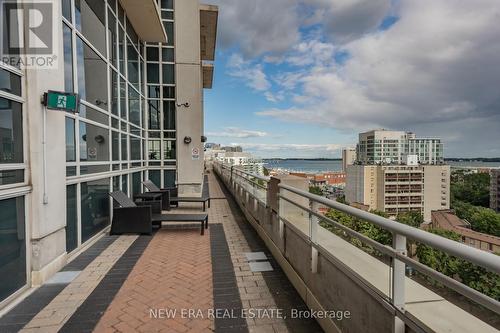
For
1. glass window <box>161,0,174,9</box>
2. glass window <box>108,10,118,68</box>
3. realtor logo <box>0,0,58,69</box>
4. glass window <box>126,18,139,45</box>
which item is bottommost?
realtor logo <box>0,0,58,69</box>

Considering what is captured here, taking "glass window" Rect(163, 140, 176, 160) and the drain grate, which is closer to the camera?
the drain grate

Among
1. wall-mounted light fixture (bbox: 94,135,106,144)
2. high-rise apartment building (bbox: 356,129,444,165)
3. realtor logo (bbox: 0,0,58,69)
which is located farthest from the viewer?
high-rise apartment building (bbox: 356,129,444,165)

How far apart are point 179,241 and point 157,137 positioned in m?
6.35

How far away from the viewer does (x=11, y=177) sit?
3.38 metres

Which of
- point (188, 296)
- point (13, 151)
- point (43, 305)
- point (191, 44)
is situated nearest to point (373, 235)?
point (188, 296)

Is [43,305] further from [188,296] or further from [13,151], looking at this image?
[13,151]

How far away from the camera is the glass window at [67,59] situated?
4.65m

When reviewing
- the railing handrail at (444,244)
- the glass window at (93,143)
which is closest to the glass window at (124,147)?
the glass window at (93,143)

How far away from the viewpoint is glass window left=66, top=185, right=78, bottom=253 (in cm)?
464

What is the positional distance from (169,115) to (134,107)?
2.44 m

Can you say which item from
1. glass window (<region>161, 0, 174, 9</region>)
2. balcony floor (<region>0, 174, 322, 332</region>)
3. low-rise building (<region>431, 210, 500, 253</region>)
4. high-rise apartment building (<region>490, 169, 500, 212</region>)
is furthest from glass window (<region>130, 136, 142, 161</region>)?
high-rise apartment building (<region>490, 169, 500, 212</region>)

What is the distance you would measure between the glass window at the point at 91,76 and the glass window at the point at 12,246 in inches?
101

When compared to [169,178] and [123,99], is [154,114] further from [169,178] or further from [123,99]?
[123,99]

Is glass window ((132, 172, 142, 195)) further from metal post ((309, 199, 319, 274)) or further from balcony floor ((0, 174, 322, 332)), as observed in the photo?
metal post ((309, 199, 319, 274))
